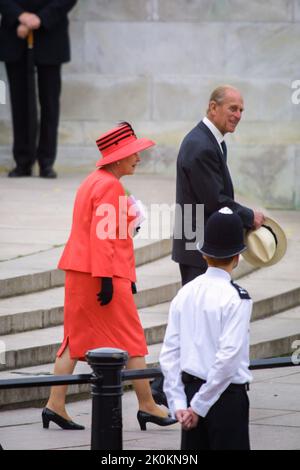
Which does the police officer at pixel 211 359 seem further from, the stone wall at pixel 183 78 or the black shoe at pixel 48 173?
the stone wall at pixel 183 78

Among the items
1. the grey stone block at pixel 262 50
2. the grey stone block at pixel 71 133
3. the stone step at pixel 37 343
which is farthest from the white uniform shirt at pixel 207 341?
the grey stone block at pixel 71 133

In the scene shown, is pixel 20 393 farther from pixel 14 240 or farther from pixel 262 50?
pixel 262 50

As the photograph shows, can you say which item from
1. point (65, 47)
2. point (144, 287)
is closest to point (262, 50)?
point (65, 47)

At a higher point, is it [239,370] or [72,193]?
[239,370]

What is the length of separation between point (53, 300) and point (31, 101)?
509 centimetres

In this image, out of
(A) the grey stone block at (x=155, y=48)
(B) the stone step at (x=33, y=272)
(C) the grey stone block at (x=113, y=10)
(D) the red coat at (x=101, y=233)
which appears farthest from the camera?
(C) the grey stone block at (x=113, y=10)

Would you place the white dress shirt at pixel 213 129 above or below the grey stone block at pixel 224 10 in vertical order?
above

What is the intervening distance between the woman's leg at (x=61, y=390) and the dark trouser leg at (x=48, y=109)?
686 centimetres

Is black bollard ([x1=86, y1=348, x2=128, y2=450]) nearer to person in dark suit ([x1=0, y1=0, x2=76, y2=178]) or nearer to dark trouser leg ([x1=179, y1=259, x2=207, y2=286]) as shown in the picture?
dark trouser leg ([x1=179, y1=259, x2=207, y2=286])

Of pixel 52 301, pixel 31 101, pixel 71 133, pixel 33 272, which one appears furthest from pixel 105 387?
pixel 71 133

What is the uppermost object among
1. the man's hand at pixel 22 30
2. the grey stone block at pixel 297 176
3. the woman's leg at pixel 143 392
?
the man's hand at pixel 22 30

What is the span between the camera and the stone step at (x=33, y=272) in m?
10.1

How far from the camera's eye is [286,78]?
595 inches

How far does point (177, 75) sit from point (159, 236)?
3.87 meters
